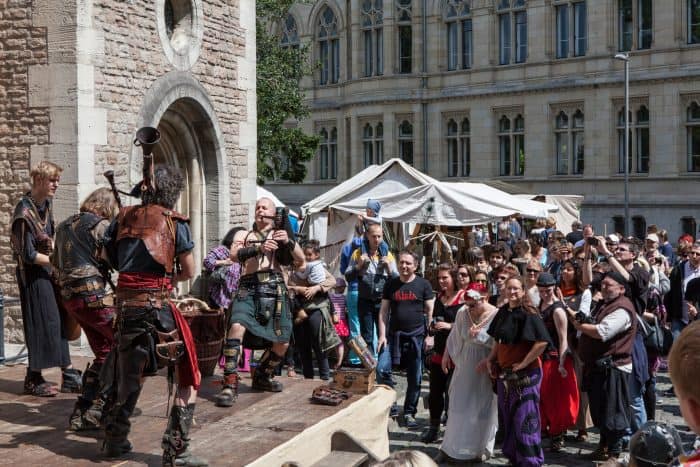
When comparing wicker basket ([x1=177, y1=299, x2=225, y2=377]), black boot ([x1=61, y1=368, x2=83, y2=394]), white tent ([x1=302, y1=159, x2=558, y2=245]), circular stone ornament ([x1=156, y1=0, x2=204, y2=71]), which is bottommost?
black boot ([x1=61, y1=368, x2=83, y2=394])

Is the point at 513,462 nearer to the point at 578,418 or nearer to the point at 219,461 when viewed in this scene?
the point at 578,418

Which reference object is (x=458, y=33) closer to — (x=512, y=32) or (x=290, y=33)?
(x=512, y=32)

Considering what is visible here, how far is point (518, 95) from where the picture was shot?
34.7m

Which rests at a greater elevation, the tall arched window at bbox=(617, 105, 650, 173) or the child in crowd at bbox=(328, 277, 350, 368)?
the tall arched window at bbox=(617, 105, 650, 173)

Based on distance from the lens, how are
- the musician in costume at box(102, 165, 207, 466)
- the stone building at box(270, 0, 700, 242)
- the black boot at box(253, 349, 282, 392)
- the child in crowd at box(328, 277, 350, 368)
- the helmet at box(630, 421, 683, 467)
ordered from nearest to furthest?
the helmet at box(630, 421, 683, 467), the musician in costume at box(102, 165, 207, 466), the black boot at box(253, 349, 282, 392), the child in crowd at box(328, 277, 350, 368), the stone building at box(270, 0, 700, 242)

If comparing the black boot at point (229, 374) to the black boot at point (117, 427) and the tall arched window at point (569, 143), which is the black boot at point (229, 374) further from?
the tall arched window at point (569, 143)

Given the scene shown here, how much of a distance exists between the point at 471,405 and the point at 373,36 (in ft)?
103

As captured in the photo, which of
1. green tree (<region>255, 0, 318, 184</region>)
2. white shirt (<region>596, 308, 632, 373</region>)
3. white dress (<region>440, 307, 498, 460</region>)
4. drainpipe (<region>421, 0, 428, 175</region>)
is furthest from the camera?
drainpipe (<region>421, 0, 428, 175</region>)

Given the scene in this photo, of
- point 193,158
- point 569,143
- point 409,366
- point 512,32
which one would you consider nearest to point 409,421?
point 409,366

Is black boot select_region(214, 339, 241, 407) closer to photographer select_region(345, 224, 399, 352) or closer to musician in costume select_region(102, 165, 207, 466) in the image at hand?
musician in costume select_region(102, 165, 207, 466)

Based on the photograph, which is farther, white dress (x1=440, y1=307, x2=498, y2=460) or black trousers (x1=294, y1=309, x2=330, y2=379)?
black trousers (x1=294, y1=309, x2=330, y2=379)

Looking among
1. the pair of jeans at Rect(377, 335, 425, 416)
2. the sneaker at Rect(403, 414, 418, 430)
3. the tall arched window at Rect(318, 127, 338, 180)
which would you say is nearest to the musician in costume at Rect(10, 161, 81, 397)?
the pair of jeans at Rect(377, 335, 425, 416)

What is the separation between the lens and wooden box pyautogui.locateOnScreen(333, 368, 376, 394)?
8.34 meters

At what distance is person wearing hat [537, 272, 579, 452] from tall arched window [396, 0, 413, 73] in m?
29.7
